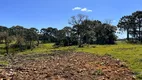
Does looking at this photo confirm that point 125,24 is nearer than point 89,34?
No

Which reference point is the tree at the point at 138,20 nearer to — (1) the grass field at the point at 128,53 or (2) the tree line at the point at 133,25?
(2) the tree line at the point at 133,25

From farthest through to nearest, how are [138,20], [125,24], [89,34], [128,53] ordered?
[125,24] → [138,20] → [89,34] → [128,53]

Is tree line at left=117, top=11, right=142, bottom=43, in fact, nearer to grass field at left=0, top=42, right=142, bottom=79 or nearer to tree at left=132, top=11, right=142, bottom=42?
tree at left=132, top=11, right=142, bottom=42

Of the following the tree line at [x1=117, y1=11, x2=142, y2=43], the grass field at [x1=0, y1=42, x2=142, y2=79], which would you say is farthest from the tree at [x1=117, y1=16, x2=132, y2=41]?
the grass field at [x1=0, y1=42, x2=142, y2=79]

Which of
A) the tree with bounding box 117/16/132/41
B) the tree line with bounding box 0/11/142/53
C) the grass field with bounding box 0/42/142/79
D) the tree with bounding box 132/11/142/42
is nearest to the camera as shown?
the grass field with bounding box 0/42/142/79

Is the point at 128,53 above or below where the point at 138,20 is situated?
below

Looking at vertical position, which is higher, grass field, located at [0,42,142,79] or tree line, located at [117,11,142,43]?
tree line, located at [117,11,142,43]

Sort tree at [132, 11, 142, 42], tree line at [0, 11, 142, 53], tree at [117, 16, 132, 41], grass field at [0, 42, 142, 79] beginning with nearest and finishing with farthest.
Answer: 1. grass field at [0, 42, 142, 79]
2. tree line at [0, 11, 142, 53]
3. tree at [132, 11, 142, 42]
4. tree at [117, 16, 132, 41]

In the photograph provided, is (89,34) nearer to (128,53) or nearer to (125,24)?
(125,24)

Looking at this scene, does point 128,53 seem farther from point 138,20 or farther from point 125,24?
point 125,24

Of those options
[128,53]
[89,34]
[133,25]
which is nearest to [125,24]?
[133,25]

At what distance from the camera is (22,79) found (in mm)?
13312

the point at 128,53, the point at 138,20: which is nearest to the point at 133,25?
the point at 138,20

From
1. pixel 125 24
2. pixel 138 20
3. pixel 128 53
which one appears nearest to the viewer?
pixel 128 53
